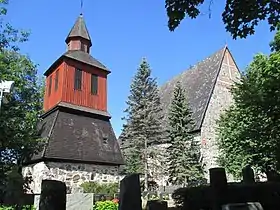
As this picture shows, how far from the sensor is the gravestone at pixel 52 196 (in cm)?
561

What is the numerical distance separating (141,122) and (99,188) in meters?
8.64

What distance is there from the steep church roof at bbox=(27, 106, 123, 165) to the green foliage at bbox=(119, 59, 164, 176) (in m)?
2.88

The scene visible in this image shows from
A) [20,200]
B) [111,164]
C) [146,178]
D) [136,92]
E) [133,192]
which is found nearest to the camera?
[133,192]

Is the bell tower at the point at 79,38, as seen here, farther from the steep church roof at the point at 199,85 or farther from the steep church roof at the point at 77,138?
the steep church roof at the point at 199,85

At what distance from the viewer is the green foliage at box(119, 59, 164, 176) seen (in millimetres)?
27391

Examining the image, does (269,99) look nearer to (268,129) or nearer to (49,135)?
(268,129)

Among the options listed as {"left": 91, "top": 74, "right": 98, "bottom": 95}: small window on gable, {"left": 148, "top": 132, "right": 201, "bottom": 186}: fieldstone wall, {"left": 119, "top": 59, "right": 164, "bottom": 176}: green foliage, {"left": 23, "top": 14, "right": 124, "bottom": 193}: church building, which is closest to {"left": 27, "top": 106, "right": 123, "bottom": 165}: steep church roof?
{"left": 23, "top": 14, "right": 124, "bottom": 193}: church building

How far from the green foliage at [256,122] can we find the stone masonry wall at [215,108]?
6.75ft

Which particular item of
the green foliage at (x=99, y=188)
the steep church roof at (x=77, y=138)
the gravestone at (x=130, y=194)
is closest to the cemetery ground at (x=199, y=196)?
the gravestone at (x=130, y=194)

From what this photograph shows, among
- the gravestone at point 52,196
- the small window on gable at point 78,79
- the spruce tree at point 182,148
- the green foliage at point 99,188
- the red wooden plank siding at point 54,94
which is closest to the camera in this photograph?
the gravestone at point 52,196

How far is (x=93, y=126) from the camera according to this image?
80.7 ft

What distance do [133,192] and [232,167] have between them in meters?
17.3

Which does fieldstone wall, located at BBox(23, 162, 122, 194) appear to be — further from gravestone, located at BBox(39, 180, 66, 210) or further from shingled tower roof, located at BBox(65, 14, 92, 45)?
gravestone, located at BBox(39, 180, 66, 210)

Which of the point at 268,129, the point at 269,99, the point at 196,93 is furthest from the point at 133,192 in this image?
the point at 196,93
